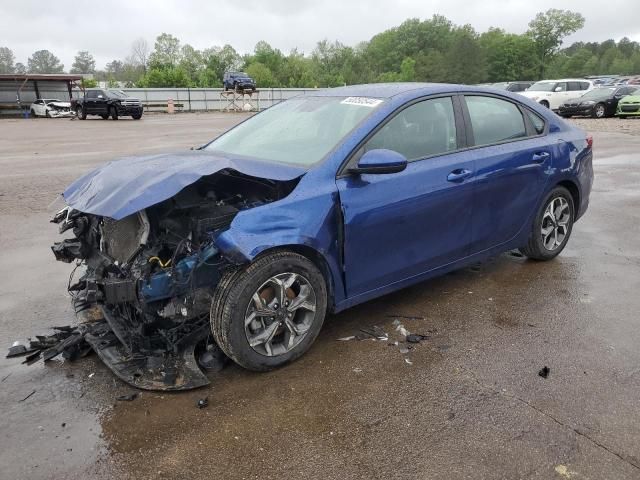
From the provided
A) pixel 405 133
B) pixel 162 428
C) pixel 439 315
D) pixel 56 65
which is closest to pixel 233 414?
pixel 162 428

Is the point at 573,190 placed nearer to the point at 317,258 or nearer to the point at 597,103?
the point at 317,258

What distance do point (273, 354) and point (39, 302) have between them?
2362 millimetres

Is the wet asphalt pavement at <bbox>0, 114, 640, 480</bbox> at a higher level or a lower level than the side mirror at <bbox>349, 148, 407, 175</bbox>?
lower

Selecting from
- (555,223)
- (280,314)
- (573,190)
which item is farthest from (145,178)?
(573,190)

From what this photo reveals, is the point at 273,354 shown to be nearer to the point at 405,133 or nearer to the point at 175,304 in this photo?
the point at 175,304

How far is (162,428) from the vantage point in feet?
9.46

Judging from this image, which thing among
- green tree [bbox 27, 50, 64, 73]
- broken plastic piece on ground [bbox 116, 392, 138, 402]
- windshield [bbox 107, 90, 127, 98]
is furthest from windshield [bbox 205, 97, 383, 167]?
green tree [bbox 27, 50, 64, 73]

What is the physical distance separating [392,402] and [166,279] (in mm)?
1500

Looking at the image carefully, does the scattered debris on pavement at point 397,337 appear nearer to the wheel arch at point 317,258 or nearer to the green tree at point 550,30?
the wheel arch at point 317,258

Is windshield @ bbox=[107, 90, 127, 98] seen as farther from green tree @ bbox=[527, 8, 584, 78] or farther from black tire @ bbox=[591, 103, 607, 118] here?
green tree @ bbox=[527, 8, 584, 78]

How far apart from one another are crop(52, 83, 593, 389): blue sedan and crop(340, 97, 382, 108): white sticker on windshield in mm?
16

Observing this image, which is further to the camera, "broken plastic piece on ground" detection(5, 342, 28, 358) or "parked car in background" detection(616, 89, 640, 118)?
"parked car in background" detection(616, 89, 640, 118)

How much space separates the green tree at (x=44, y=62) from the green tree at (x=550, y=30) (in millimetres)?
97092

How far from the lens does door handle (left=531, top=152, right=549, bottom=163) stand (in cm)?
476
